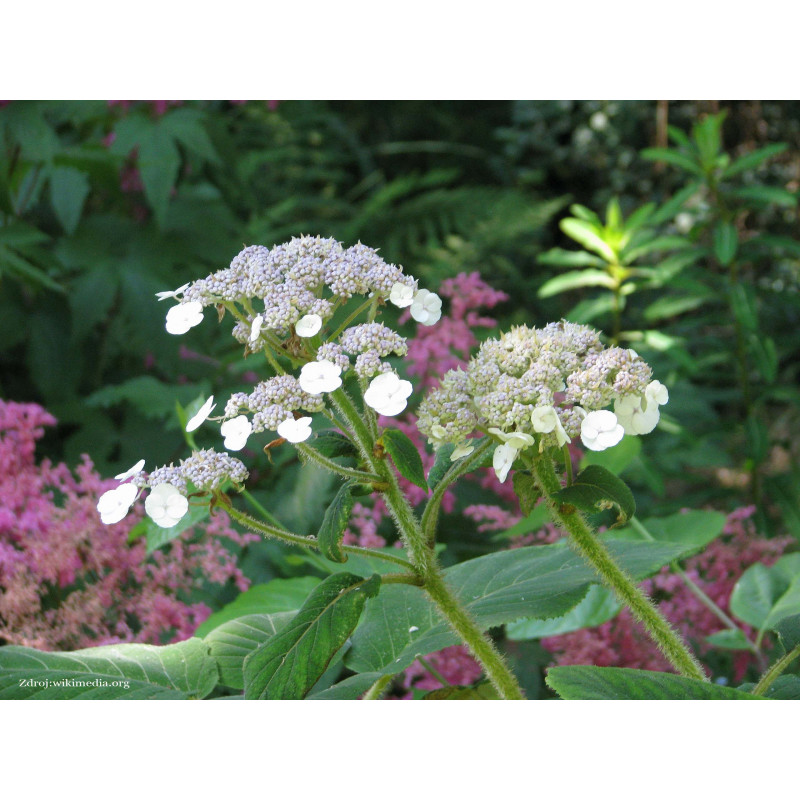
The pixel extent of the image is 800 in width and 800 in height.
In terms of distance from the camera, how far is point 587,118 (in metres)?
2.74

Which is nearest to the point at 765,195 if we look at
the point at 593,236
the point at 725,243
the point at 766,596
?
the point at 725,243

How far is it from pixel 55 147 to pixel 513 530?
952 mm

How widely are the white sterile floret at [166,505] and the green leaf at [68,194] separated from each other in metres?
0.92

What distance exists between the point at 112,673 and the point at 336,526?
257 millimetres

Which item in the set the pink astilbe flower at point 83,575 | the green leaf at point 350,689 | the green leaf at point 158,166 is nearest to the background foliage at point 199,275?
the green leaf at point 158,166

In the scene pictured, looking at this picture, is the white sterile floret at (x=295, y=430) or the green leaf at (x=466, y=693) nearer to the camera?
the white sterile floret at (x=295, y=430)

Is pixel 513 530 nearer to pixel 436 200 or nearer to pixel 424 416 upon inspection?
pixel 424 416

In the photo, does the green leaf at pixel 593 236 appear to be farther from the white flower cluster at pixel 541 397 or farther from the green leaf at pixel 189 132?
the white flower cluster at pixel 541 397

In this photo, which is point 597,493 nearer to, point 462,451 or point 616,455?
point 462,451

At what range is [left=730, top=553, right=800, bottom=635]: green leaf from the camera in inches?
30.0

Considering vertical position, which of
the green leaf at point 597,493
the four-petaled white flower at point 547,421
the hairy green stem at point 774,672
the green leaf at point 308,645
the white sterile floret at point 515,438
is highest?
the four-petaled white flower at point 547,421

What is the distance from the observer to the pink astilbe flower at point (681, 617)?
82 cm

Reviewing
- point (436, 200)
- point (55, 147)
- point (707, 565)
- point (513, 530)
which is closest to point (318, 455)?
point (513, 530)

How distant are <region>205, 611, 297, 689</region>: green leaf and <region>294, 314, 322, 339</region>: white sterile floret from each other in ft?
0.78
